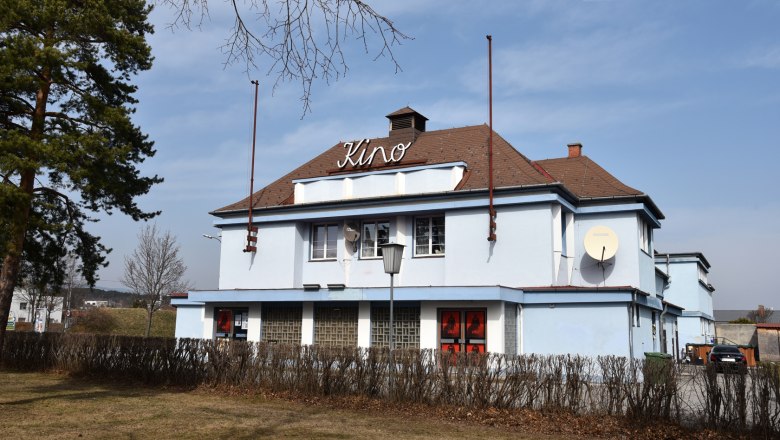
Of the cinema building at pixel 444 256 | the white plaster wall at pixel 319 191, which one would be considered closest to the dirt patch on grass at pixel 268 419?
the cinema building at pixel 444 256

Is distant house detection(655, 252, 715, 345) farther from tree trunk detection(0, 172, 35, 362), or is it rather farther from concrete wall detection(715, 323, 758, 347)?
tree trunk detection(0, 172, 35, 362)

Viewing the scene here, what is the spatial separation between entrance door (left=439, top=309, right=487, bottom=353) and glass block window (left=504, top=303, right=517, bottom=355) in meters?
0.74

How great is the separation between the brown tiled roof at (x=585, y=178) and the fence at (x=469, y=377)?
13.0 metres

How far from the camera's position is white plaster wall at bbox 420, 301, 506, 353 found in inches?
893

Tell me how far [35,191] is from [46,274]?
5197mm

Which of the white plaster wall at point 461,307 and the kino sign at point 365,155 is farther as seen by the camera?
the kino sign at point 365,155

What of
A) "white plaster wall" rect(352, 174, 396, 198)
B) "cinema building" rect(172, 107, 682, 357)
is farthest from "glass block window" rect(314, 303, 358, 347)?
"white plaster wall" rect(352, 174, 396, 198)

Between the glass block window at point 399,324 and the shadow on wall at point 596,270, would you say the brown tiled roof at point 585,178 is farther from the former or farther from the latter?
the glass block window at point 399,324

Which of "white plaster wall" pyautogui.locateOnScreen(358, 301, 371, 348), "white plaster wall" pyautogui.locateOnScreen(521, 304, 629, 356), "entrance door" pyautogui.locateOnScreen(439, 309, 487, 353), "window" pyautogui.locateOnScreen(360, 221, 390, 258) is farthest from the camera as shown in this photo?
"window" pyautogui.locateOnScreen(360, 221, 390, 258)

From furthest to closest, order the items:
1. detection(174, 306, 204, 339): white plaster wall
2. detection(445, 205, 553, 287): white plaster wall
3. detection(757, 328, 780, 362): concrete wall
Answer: detection(757, 328, 780, 362): concrete wall < detection(174, 306, 204, 339): white plaster wall < detection(445, 205, 553, 287): white plaster wall

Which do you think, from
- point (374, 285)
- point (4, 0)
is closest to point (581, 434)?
point (4, 0)

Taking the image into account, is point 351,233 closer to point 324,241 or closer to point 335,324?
point 324,241

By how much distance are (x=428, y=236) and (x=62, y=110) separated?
14212 mm

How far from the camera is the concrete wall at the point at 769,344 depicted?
41.5 m
